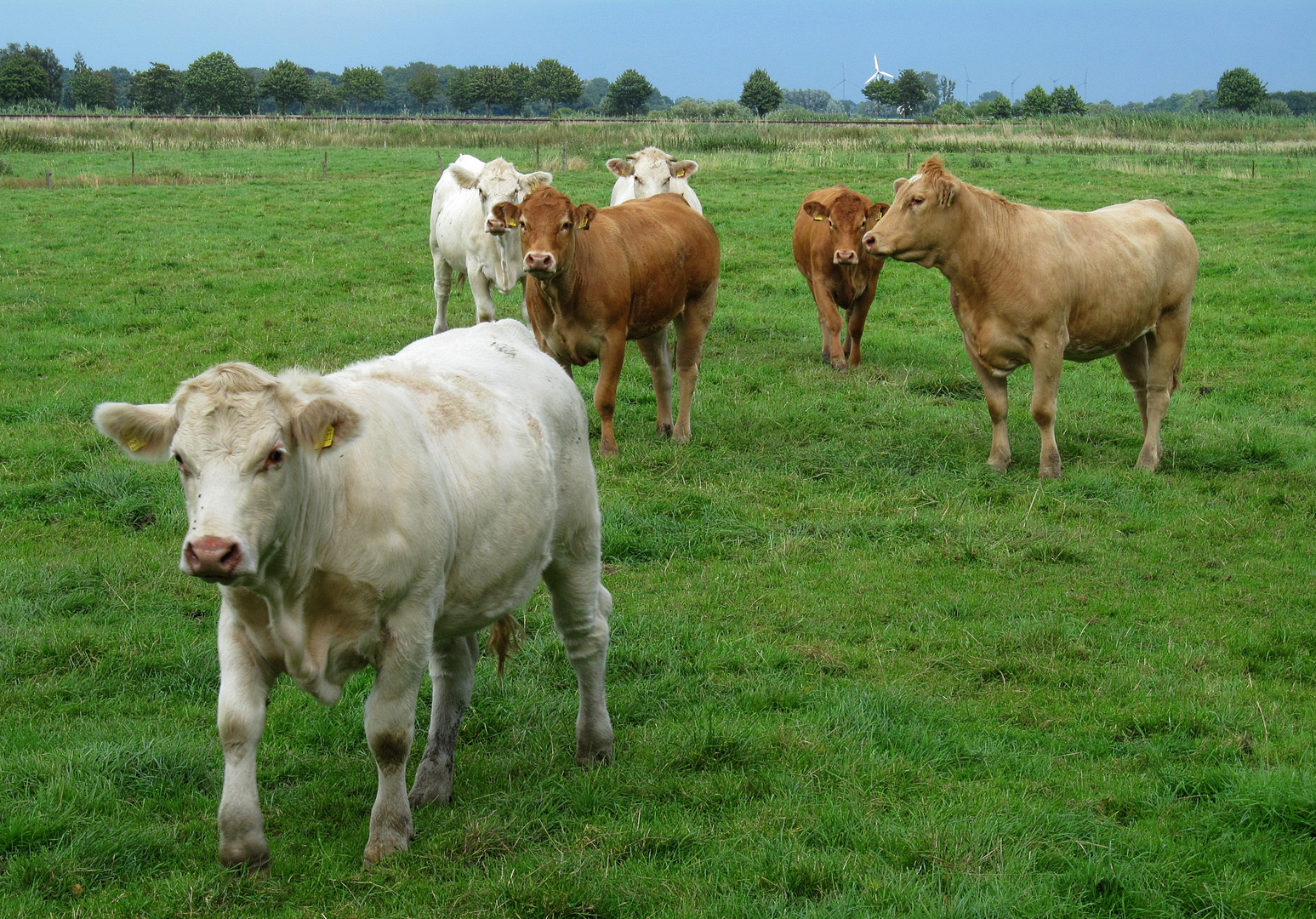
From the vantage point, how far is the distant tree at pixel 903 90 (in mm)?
107188

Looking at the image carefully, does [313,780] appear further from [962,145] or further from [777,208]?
[962,145]

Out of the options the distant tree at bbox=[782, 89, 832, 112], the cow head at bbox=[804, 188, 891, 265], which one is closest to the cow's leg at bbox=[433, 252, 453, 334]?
the cow head at bbox=[804, 188, 891, 265]

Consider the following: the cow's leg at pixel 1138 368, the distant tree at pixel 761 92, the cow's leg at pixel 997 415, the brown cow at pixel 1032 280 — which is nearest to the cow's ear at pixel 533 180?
the brown cow at pixel 1032 280

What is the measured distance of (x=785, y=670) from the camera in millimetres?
5707

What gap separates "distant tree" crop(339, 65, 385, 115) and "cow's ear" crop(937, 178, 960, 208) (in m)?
111

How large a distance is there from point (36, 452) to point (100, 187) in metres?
18.5

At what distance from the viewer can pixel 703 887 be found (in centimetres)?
379

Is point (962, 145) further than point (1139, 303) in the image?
Yes

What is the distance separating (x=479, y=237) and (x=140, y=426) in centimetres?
925

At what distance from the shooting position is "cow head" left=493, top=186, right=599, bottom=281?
8.71 metres

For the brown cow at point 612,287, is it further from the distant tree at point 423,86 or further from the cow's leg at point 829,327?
the distant tree at point 423,86

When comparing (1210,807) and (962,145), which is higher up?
(962,145)

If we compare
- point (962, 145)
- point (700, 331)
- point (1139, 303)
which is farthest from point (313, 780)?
point (962, 145)

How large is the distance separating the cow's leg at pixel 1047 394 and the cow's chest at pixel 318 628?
6.63 metres
